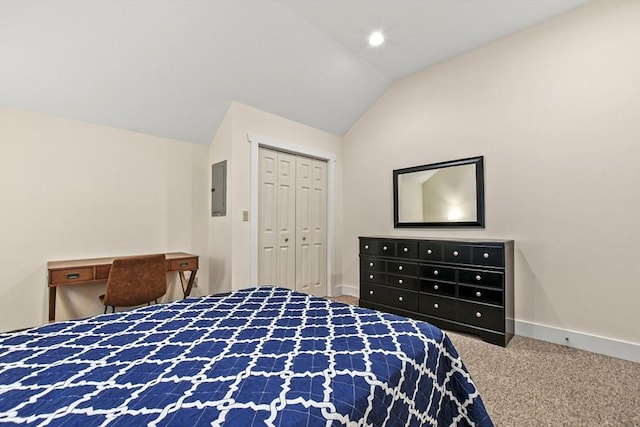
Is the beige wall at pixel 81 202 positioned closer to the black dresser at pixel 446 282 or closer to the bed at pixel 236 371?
the bed at pixel 236 371

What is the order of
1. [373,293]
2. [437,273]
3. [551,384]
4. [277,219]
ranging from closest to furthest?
[551,384] → [437,273] → [373,293] → [277,219]

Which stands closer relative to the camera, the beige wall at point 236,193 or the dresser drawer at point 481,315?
the dresser drawer at point 481,315

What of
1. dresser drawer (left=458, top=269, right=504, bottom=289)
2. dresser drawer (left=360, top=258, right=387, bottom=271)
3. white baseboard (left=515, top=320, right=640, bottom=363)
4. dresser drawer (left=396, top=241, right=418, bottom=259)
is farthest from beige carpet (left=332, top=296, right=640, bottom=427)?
dresser drawer (left=360, top=258, right=387, bottom=271)

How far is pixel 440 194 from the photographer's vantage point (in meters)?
3.42

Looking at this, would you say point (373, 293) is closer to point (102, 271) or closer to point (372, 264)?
point (372, 264)

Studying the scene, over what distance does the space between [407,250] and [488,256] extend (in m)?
0.78

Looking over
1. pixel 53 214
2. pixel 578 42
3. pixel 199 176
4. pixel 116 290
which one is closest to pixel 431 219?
pixel 578 42

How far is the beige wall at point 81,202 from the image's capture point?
2.58m

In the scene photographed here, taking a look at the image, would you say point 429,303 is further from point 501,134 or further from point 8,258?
point 8,258

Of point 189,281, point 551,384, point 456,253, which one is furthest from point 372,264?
point 189,281

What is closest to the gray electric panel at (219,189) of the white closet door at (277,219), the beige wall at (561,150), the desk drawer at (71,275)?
the white closet door at (277,219)

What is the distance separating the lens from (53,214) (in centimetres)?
277

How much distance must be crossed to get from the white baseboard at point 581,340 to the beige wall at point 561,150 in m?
0.05

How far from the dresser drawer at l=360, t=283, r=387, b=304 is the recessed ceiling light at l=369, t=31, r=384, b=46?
2.64m
